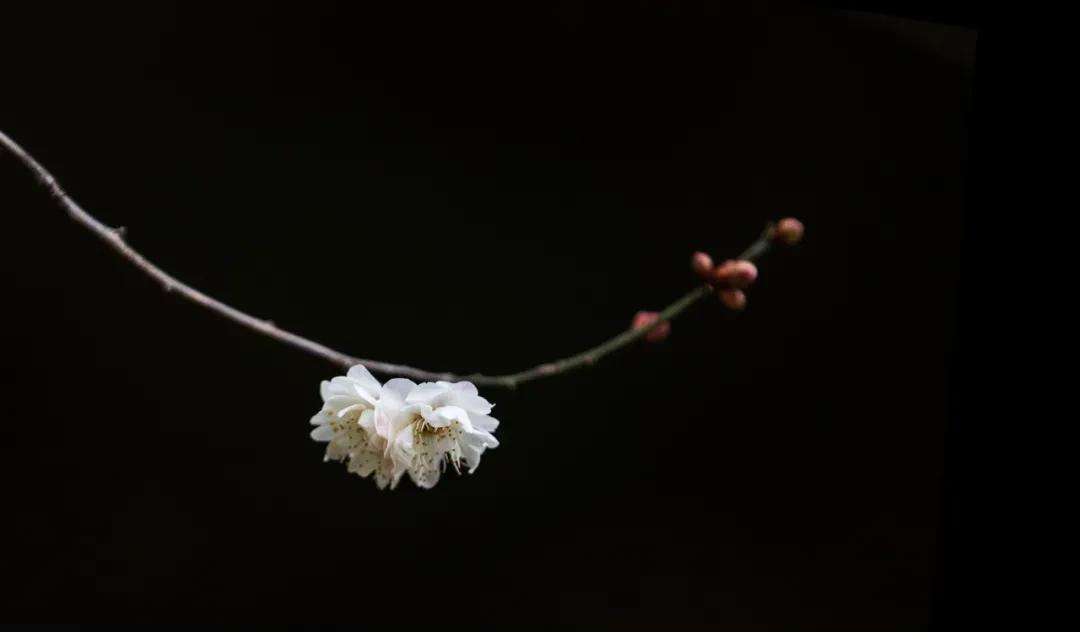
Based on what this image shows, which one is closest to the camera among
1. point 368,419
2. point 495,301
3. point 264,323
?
point 264,323

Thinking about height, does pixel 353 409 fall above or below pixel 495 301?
below

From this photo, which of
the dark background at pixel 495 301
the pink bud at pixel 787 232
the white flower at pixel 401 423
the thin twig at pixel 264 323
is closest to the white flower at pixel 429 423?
the white flower at pixel 401 423

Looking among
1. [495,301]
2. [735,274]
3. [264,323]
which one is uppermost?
[495,301]

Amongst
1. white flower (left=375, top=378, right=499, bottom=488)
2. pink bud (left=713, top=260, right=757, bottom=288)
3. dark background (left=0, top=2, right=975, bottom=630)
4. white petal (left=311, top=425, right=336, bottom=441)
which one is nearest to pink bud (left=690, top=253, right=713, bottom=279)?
pink bud (left=713, top=260, right=757, bottom=288)

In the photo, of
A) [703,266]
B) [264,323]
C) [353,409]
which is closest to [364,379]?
[353,409]

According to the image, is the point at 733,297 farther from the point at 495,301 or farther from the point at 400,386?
the point at 495,301

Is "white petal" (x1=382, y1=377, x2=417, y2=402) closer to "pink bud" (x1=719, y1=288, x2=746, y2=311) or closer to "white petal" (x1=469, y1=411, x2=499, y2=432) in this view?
"white petal" (x1=469, y1=411, x2=499, y2=432)

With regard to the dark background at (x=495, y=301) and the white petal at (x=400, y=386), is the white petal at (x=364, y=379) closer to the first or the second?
the white petal at (x=400, y=386)
